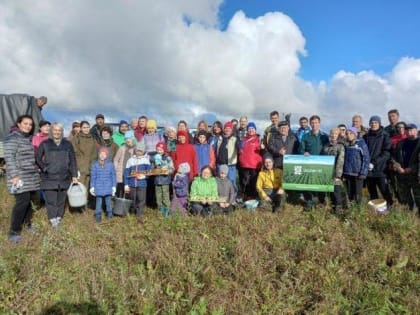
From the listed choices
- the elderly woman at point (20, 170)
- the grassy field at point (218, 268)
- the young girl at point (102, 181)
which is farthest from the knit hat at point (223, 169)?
the elderly woman at point (20, 170)

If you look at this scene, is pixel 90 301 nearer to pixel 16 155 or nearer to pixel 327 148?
pixel 16 155

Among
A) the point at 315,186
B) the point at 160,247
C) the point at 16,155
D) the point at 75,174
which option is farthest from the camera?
the point at 315,186

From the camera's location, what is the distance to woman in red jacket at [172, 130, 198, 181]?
709 cm

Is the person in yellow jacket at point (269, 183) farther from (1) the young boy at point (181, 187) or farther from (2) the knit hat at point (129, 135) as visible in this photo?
(2) the knit hat at point (129, 135)

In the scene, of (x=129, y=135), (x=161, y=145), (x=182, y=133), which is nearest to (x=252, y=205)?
(x=182, y=133)

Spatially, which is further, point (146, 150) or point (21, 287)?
point (146, 150)

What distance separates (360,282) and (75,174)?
4.82 metres

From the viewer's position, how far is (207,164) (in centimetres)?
742

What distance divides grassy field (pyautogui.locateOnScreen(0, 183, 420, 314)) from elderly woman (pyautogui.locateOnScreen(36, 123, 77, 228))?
41 centimetres

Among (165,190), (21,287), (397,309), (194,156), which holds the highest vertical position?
(194,156)

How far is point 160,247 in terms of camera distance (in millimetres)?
4293

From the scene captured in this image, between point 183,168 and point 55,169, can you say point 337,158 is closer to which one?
point 183,168

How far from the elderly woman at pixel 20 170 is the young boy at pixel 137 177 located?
1850mm

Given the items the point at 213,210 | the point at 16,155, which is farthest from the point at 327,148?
the point at 16,155
